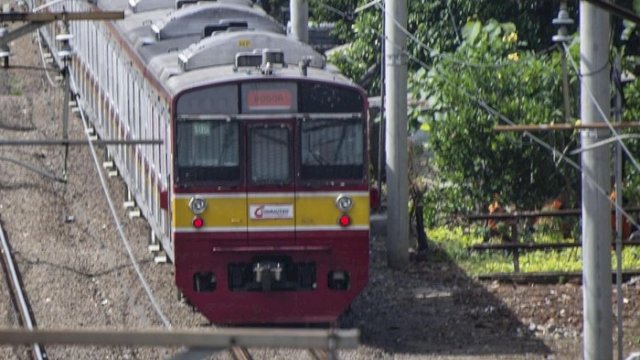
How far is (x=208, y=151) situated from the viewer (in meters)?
13.9

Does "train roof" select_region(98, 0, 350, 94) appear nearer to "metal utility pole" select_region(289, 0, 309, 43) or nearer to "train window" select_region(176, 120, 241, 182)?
"train window" select_region(176, 120, 241, 182)

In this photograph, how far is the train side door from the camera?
45.6 feet

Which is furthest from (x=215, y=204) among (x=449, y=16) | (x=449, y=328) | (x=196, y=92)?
(x=449, y=16)

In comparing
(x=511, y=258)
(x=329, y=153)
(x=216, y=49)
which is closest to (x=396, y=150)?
(x=511, y=258)

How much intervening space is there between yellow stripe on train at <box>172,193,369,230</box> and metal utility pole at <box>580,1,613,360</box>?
2.45 m

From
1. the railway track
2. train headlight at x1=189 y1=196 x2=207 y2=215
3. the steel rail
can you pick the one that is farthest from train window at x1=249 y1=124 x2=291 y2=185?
the steel rail

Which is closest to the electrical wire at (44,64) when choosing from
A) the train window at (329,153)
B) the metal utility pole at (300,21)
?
the metal utility pole at (300,21)

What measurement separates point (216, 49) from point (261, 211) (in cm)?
183

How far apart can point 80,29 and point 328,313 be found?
12754 millimetres

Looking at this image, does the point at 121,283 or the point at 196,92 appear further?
the point at 121,283

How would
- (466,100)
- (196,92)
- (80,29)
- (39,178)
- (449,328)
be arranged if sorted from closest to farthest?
1. (196,92)
2. (449,328)
3. (466,100)
4. (39,178)
5. (80,29)

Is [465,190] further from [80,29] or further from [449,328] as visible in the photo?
[80,29]

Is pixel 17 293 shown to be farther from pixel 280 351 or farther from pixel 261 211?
pixel 280 351

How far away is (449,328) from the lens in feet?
48.7
